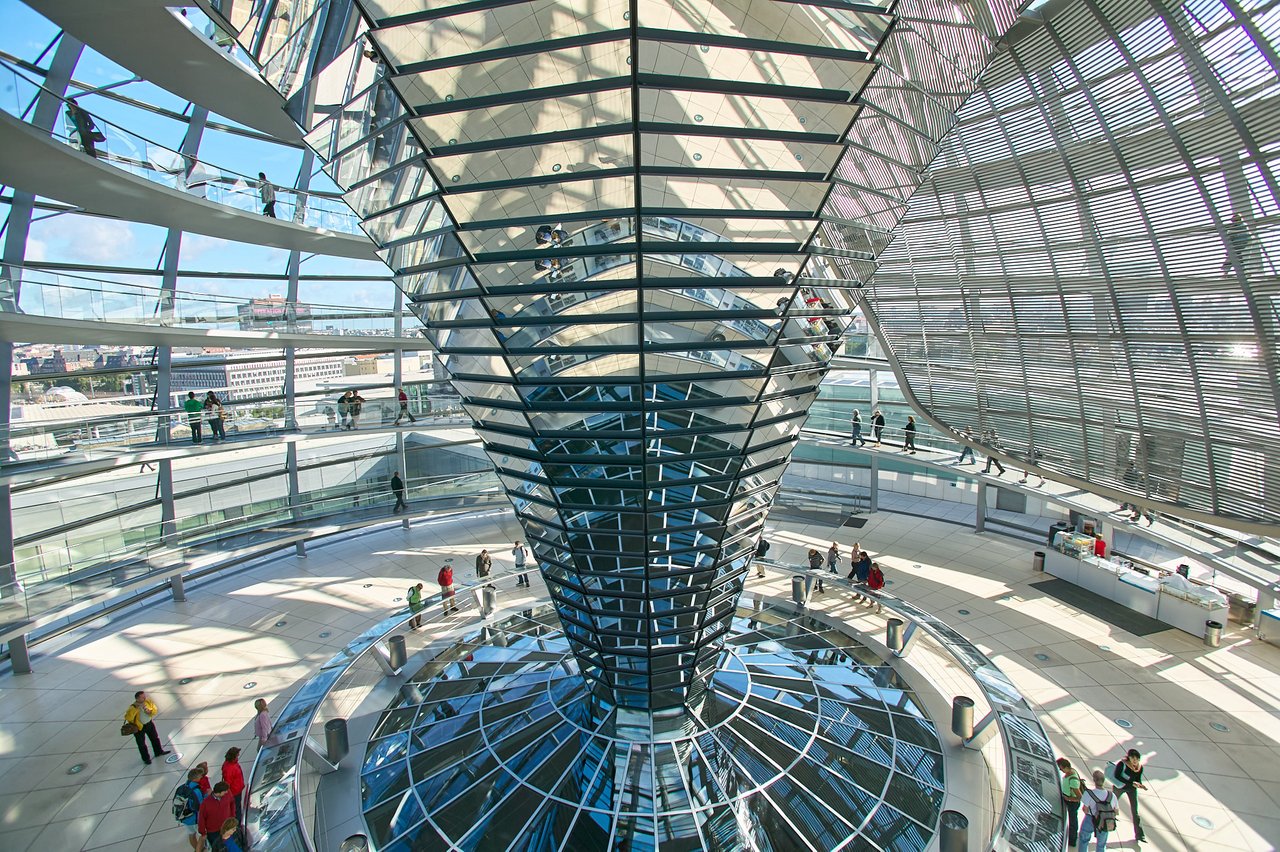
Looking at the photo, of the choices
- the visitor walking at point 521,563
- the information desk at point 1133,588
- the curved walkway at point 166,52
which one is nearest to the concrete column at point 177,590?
the visitor walking at point 521,563

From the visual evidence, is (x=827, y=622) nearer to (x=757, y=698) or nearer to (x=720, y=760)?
(x=757, y=698)

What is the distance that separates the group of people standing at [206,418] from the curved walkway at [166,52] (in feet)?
24.1

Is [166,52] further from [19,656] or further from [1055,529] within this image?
[1055,529]

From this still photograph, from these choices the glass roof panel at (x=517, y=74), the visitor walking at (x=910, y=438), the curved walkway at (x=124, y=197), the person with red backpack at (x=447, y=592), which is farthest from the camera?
the visitor walking at (x=910, y=438)

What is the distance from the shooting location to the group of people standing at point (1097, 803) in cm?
820

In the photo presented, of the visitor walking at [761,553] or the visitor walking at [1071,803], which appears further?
the visitor walking at [761,553]

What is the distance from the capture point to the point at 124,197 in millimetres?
14500

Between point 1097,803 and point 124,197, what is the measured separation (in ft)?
66.5

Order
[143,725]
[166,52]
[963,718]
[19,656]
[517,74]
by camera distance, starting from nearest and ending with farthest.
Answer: [517,74]
[963,718]
[143,725]
[166,52]
[19,656]

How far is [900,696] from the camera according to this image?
11688 mm

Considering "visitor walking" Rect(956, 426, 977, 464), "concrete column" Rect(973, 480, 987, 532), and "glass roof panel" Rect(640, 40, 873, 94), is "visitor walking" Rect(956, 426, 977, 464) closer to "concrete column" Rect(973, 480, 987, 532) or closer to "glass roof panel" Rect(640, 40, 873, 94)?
"concrete column" Rect(973, 480, 987, 532)

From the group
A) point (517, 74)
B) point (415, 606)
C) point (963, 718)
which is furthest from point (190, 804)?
point (963, 718)

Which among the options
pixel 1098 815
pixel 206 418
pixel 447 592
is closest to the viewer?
pixel 1098 815

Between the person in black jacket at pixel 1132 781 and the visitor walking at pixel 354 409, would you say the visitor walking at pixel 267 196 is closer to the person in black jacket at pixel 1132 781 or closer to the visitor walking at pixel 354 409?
the visitor walking at pixel 354 409
